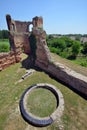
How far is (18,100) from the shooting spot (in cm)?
1045

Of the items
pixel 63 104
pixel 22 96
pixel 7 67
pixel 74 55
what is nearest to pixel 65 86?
pixel 63 104

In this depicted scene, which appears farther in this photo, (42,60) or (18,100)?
(42,60)

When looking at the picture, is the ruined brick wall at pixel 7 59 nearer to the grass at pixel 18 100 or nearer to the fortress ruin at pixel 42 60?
the fortress ruin at pixel 42 60

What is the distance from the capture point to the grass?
8.48m

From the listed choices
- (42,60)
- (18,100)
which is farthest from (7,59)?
(18,100)

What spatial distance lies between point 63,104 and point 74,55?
118ft

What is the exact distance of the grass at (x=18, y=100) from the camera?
8484mm

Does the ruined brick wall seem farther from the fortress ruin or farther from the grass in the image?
the grass

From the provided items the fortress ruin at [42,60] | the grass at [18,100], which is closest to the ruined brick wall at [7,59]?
the fortress ruin at [42,60]

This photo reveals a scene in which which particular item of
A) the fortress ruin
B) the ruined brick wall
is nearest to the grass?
the fortress ruin

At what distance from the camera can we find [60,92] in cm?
1084

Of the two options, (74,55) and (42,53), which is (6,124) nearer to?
(42,53)

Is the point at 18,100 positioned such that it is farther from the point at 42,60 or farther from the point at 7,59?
the point at 7,59

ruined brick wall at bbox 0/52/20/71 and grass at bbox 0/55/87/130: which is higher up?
ruined brick wall at bbox 0/52/20/71
